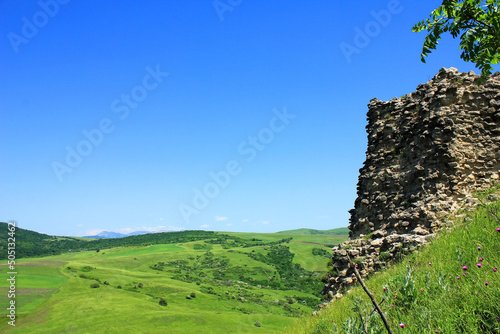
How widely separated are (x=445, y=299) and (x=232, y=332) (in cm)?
7399

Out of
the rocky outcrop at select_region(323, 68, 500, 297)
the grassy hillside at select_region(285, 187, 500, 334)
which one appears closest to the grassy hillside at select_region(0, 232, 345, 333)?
the rocky outcrop at select_region(323, 68, 500, 297)

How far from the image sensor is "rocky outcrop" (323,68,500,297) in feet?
44.2

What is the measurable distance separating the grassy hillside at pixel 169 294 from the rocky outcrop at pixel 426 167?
60696mm

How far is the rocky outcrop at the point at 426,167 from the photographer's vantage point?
530 inches

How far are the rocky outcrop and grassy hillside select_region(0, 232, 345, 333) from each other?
199ft

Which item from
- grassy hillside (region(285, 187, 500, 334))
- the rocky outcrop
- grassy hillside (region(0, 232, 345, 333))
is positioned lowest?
grassy hillside (region(0, 232, 345, 333))

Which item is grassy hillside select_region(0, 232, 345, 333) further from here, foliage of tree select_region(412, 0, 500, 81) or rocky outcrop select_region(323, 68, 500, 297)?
foliage of tree select_region(412, 0, 500, 81)

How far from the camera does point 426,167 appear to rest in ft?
49.6

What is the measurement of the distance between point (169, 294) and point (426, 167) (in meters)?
111

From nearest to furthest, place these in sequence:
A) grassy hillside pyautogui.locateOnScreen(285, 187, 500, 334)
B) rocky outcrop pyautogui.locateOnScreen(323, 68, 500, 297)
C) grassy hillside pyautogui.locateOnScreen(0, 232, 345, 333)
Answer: grassy hillside pyautogui.locateOnScreen(285, 187, 500, 334) < rocky outcrop pyautogui.locateOnScreen(323, 68, 500, 297) < grassy hillside pyautogui.locateOnScreen(0, 232, 345, 333)

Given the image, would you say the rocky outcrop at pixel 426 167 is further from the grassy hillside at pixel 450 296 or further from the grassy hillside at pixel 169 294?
the grassy hillside at pixel 169 294

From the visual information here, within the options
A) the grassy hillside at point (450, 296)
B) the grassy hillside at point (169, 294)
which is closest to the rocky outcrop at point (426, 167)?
the grassy hillside at point (450, 296)

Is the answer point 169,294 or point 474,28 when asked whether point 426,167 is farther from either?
point 169,294

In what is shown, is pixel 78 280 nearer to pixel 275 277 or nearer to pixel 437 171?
pixel 275 277
